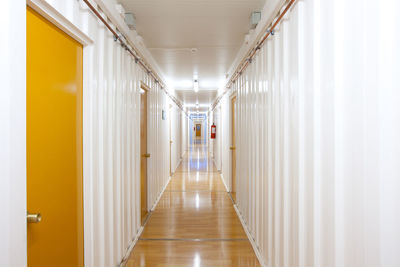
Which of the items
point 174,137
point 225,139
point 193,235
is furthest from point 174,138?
point 193,235

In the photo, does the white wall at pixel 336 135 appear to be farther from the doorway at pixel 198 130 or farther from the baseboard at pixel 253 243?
the doorway at pixel 198 130

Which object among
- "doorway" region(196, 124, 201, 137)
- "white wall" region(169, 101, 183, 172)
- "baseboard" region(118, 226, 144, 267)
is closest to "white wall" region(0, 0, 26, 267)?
"baseboard" region(118, 226, 144, 267)

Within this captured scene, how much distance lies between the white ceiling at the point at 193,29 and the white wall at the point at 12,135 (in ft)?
6.58

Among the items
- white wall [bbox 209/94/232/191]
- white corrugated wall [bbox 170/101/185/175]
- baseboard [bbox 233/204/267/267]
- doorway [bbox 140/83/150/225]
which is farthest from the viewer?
white corrugated wall [bbox 170/101/185/175]

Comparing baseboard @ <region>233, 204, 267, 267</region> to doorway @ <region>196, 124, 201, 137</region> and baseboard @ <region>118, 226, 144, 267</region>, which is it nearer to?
baseboard @ <region>118, 226, 144, 267</region>

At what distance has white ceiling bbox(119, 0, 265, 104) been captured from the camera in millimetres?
3059

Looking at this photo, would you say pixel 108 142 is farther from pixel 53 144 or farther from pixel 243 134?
pixel 243 134

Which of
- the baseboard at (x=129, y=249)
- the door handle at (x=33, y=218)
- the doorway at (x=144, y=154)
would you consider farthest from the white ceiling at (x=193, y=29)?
the baseboard at (x=129, y=249)

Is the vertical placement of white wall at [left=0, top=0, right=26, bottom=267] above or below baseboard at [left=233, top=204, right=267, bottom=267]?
above

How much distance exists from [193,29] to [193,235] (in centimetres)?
326

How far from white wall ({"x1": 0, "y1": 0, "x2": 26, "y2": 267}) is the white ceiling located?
6.58 ft

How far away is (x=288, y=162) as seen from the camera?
2.17 m

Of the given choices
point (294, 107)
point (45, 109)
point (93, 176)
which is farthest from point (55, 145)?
point (294, 107)

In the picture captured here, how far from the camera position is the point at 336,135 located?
1354 mm
